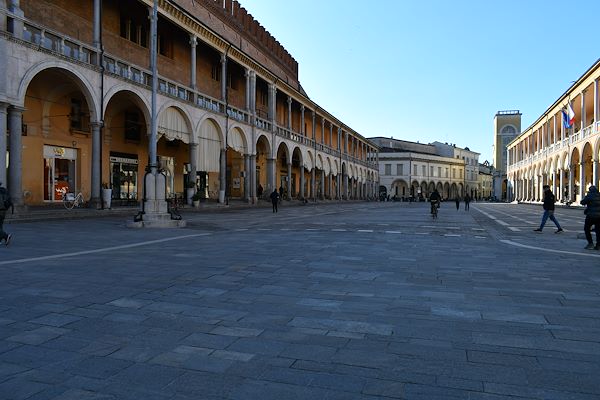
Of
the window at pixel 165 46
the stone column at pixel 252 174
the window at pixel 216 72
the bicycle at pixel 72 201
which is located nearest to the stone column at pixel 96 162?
the bicycle at pixel 72 201

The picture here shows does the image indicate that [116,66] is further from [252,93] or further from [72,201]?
[252,93]

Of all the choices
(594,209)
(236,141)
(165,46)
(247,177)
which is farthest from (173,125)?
(594,209)

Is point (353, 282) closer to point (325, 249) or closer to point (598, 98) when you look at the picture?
point (325, 249)

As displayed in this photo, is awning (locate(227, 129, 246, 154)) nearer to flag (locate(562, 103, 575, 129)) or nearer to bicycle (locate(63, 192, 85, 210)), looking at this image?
bicycle (locate(63, 192, 85, 210))

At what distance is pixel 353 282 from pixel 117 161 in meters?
23.8

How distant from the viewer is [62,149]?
23672 millimetres

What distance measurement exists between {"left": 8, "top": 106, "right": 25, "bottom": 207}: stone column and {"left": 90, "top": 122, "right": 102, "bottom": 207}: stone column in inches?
159

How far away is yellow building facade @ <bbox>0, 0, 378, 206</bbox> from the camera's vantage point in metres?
17.7

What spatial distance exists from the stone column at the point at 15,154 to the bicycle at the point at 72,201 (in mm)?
3534

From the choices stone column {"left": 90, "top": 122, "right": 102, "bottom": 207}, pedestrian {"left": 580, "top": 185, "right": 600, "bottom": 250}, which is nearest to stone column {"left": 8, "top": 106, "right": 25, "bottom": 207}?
stone column {"left": 90, "top": 122, "right": 102, "bottom": 207}

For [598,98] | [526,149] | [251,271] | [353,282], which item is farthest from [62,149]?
[526,149]

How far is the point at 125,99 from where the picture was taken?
25.9 meters

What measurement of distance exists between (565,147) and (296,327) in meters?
53.0

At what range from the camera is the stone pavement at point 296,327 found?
3312 millimetres
